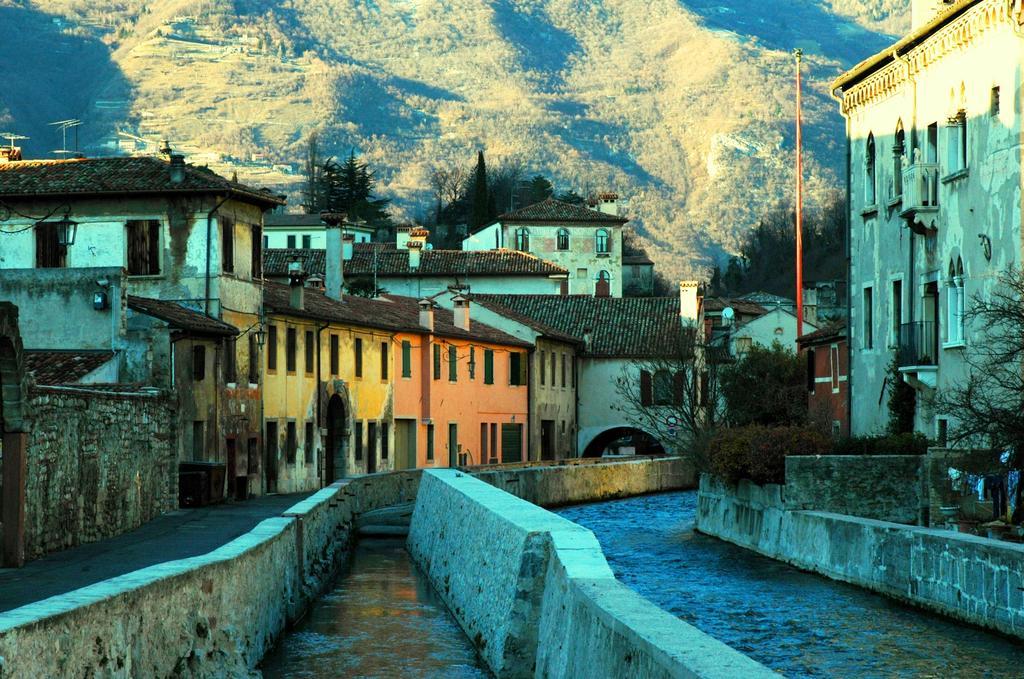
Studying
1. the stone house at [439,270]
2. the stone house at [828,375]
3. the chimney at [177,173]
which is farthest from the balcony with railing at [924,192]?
the stone house at [439,270]

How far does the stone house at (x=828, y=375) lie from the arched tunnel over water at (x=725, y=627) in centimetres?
1614

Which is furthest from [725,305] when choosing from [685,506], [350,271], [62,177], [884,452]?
[884,452]

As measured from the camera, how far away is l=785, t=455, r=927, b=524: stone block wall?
99.0 feet

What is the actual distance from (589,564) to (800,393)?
50.7m

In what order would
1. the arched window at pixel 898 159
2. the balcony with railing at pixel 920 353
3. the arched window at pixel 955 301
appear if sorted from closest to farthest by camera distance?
1. the arched window at pixel 955 301
2. the balcony with railing at pixel 920 353
3. the arched window at pixel 898 159

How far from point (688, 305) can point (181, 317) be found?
134 ft

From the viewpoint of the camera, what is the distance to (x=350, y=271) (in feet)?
294

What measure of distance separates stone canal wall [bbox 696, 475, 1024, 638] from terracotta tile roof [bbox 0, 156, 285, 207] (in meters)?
15.7

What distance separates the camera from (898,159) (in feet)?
124

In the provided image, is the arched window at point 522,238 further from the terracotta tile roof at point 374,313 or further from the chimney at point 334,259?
the chimney at point 334,259

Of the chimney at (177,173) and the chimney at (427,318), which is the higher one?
the chimney at (177,173)

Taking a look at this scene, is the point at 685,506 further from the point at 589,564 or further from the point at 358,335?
the point at 589,564

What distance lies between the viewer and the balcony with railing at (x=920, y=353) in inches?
1359

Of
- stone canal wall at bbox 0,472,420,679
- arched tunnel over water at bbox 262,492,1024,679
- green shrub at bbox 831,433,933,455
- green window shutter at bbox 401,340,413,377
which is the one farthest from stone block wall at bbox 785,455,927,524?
green window shutter at bbox 401,340,413,377
